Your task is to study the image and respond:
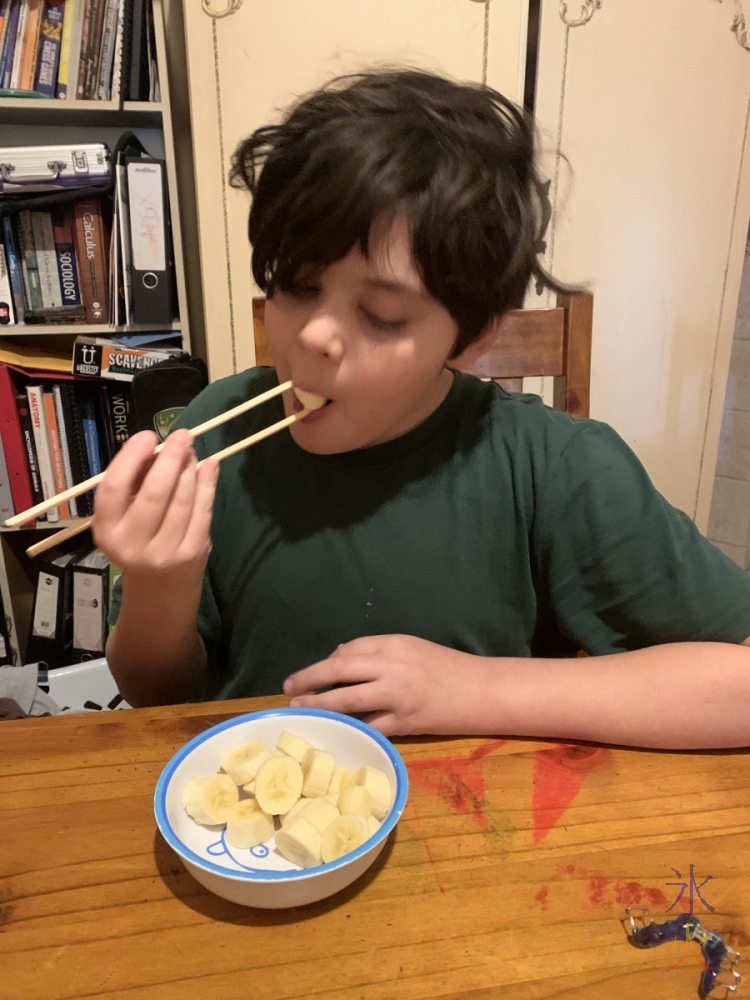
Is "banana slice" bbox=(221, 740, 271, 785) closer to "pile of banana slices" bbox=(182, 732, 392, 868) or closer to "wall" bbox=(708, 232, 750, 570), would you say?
"pile of banana slices" bbox=(182, 732, 392, 868)

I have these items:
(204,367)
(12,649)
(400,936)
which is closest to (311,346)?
(400,936)

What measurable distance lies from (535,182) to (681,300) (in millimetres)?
1223

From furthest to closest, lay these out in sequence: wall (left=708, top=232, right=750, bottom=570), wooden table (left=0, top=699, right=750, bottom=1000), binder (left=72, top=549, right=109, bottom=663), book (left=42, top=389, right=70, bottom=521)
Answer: wall (left=708, top=232, right=750, bottom=570) < binder (left=72, top=549, right=109, bottom=663) < book (left=42, top=389, right=70, bottom=521) < wooden table (left=0, top=699, right=750, bottom=1000)

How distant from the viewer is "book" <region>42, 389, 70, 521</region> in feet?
5.85

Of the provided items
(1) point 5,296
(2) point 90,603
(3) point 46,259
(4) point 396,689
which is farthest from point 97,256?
(4) point 396,689

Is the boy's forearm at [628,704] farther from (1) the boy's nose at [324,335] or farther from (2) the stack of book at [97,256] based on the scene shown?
(2) the stack of book at [97,256]

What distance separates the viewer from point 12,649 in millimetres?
1947

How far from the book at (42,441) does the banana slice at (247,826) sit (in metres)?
1.43

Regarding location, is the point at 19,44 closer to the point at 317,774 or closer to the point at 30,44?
the point at 30,44

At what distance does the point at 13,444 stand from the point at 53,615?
18.5 inches

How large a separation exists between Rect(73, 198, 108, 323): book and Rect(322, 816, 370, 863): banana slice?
1.56 metres

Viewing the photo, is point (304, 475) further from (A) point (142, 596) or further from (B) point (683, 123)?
(B) point (683, 123)

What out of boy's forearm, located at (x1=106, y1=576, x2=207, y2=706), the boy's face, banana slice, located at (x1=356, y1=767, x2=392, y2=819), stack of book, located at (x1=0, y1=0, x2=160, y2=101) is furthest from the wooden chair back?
stack of book, located at (x1=0, y1=0, x2=160, y2=101)

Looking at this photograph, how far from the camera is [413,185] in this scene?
63 centimetres
